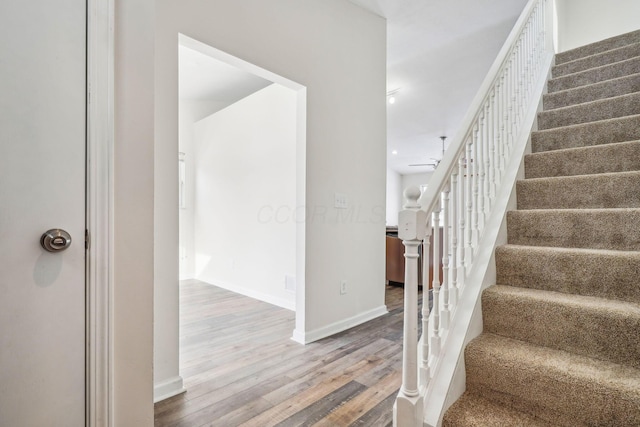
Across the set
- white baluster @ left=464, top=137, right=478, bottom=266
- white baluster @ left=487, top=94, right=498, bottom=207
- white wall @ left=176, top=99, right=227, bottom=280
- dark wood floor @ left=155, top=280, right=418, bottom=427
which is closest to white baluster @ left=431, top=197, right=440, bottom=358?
white baluster @ left=464, top=137, right=478, bottom=266

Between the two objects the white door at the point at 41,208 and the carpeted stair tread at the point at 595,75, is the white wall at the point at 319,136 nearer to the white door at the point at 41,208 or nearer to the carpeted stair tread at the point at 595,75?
the white door at the point at 41,208

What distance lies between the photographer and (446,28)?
327 cm

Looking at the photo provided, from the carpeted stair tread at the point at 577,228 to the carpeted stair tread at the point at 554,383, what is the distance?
2.05 feet

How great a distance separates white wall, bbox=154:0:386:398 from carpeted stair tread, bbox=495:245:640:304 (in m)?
1.37

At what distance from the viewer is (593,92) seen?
7.97 ft

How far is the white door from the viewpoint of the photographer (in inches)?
33.4

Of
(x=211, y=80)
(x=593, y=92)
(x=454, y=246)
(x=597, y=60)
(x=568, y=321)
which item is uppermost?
(x=211, y=80)

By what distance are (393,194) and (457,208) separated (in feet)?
34.0

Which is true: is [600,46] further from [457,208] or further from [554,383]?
[554,383]

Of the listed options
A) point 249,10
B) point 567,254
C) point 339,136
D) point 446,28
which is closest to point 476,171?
point 567,254

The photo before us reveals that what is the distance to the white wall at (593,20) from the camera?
3750mm

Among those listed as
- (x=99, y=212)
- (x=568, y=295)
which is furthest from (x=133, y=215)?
(x=568, y=295)

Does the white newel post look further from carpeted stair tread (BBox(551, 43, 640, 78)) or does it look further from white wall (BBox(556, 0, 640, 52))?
white wall (BBox(556, 0, 640, 52))

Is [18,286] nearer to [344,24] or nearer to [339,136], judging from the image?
[339,136]
